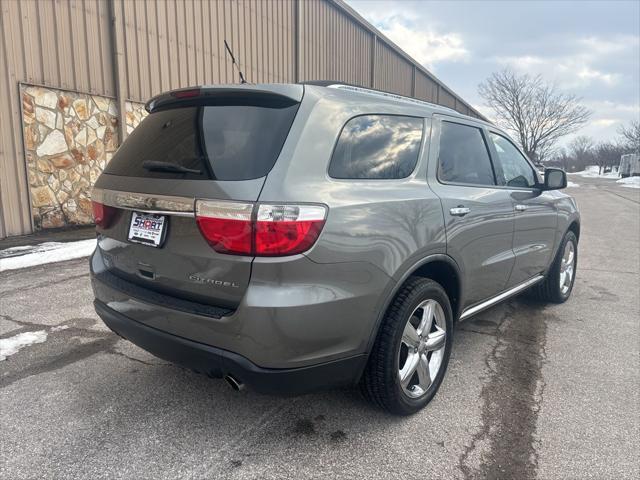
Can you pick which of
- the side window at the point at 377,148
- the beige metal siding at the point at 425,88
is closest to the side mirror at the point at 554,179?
the side window at the point at 377,148

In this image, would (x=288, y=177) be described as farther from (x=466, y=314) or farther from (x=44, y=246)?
(x=44, y=246)

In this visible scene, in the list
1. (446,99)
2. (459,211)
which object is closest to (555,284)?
(459,211)

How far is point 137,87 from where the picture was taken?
890cm

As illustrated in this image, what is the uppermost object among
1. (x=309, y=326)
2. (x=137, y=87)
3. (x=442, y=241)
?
(x=137, y=87)

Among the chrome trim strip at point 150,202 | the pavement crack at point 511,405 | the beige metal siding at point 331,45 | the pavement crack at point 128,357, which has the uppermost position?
the beige metal siding at point 331,45

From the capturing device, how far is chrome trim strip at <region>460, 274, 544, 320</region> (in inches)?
132

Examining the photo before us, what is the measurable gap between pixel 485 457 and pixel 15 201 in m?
7.38

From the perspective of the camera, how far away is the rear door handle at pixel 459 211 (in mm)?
2916

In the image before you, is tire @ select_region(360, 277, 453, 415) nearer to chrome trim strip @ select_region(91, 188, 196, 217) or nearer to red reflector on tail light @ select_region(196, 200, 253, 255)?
red reflector on tail light @ select_region(196, 200, 253, 255)

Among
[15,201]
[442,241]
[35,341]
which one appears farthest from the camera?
[15,201]

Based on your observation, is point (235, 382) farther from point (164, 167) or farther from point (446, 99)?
point (446, 99)

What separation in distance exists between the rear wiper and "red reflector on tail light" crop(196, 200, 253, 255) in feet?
0.72

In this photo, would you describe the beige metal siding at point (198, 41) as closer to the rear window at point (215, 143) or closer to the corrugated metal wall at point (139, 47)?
the corrugated metal wall at point (139, 47)

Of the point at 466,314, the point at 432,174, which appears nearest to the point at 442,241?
the point at 432,174
